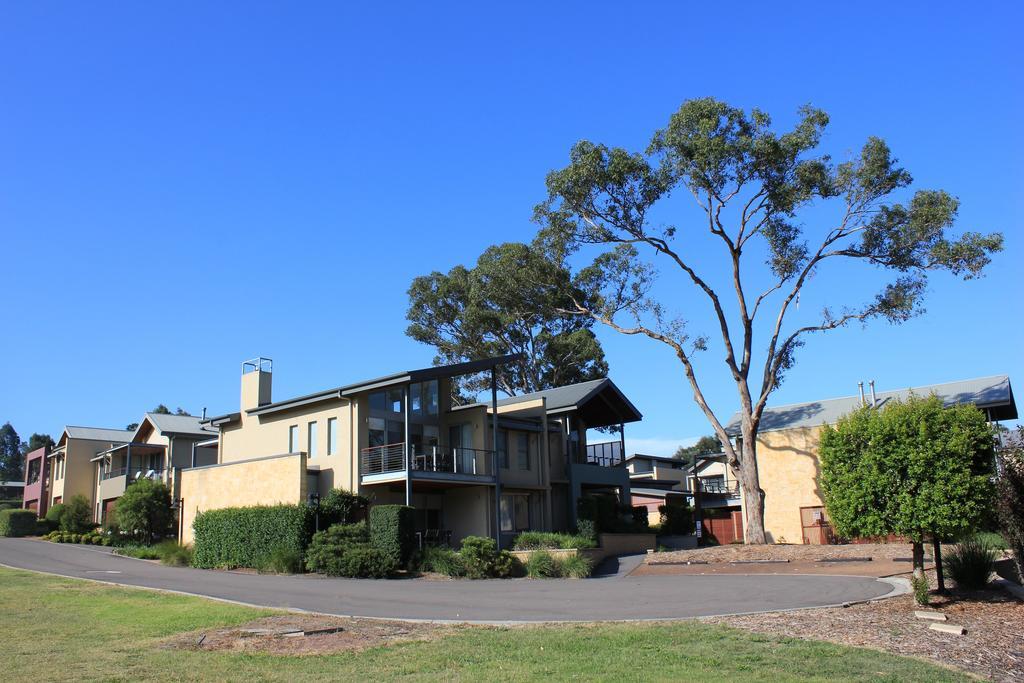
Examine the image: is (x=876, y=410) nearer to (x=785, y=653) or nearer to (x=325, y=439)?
(x=785, y=653)

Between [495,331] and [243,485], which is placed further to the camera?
[495,331]

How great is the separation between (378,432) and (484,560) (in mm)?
7811

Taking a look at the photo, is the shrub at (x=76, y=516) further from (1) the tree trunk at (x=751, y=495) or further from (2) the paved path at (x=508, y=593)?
(1) the tree trunk at (x=751, y=495)

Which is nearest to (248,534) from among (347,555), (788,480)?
(347,555)

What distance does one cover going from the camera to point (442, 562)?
86.1 feet

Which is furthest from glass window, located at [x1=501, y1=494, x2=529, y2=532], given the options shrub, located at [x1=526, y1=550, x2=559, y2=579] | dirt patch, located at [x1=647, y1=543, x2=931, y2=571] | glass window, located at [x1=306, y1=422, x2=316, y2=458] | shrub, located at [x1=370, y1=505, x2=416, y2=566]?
glass window, located at [x1=306, y1=422, x2=316, y2=458]

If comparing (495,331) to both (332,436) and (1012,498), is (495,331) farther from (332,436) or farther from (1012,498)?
(1012,498)

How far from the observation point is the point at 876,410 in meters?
16.6

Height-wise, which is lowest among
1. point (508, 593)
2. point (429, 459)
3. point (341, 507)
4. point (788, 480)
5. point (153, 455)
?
point (508, 593)

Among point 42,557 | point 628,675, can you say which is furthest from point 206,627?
point 42,557

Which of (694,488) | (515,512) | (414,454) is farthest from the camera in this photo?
(694,488)

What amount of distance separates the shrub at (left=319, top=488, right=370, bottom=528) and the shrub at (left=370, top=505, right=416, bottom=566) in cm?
188

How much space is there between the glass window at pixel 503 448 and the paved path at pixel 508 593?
934 cm

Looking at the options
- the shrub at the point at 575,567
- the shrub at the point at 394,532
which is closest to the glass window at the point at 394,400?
the shrub at the point at 394,532
